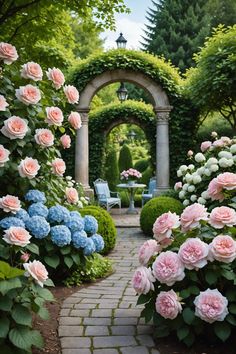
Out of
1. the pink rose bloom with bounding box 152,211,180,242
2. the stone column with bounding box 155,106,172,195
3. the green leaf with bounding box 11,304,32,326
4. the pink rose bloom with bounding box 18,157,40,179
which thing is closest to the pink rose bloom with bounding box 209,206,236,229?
the pink rose bloom with bounding box 152,211,180,242

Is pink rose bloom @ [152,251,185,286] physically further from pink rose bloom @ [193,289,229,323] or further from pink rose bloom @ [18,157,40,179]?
pink rose bloom @ [18,157,40,179]

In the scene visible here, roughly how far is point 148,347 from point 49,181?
1916 mm

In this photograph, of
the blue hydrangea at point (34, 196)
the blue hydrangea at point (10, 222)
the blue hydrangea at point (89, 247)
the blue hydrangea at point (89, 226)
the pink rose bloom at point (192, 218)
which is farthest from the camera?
the blue hydrangea at point (89, 226)

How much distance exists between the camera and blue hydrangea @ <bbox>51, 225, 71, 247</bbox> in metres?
3.92

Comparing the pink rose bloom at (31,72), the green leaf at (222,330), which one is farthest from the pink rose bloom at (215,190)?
the pink rose bloom at (31,72)

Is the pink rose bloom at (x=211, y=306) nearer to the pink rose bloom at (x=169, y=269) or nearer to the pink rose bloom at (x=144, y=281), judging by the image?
the pink rose bloom at (x=169, y=269)

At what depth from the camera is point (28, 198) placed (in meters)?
3.87

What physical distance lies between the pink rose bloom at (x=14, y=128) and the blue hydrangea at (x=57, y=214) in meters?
0.94

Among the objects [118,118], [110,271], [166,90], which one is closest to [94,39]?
[118,118]

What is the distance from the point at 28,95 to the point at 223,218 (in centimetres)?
178

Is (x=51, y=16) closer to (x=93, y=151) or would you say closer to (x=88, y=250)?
(x=88, y=250)

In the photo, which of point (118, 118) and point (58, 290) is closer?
point (58, 290)

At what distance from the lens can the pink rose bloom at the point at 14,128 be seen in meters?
3.35

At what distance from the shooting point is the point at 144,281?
9.59ft
